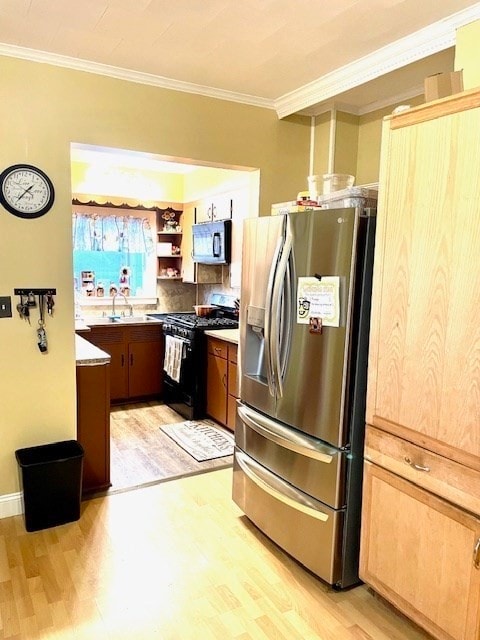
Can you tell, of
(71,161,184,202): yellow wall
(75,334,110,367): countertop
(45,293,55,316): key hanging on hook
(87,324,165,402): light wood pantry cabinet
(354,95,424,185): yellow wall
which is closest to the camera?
(45,293,55,316): key hanging on hook

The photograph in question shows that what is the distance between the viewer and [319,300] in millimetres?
2102

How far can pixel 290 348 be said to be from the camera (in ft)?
7.41

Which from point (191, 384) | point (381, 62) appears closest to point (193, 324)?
point (191, 384)

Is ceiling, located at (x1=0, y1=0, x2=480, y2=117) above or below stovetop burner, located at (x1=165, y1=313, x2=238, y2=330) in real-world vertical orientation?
above

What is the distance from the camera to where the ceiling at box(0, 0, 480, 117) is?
6.61ft

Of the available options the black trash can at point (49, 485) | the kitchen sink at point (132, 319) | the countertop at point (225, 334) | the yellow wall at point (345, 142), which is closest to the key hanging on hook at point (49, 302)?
the black trash can at point (49, 485)

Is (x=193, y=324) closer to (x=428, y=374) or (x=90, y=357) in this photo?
(x=90, y=357)

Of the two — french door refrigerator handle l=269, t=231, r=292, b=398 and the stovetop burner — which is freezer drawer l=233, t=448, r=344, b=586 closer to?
french door refrigerator handle l=269, t=231, r=292, b=398

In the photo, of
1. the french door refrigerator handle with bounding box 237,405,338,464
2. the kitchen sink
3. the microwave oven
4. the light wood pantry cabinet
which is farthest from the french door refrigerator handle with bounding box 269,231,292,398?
the kitchen sink

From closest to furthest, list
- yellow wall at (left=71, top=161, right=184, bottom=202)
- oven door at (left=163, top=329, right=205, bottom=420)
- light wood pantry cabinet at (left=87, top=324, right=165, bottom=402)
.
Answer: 1. oven door at (left=163, top=329, right=205, bottom=420)
2. light wood pantry cabinet at (left=87, top=324, right=165, bottom=402)
3. yellow wall at (left=71, top=161, right=184, bottom=202)

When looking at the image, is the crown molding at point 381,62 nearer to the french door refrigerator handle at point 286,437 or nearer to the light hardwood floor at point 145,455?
the french door refrigerator handle at point 286,437

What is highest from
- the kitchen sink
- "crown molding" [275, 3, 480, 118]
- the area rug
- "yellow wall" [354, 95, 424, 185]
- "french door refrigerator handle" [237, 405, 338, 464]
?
"crown molding" [275, 3, 480, 118]

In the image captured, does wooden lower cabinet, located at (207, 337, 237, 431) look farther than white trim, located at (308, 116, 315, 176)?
Yes

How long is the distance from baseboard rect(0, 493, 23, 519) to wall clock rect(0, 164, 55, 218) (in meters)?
1.60
